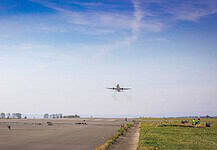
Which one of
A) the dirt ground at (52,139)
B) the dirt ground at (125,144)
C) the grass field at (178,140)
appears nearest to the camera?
the dirt ground at (125,144)

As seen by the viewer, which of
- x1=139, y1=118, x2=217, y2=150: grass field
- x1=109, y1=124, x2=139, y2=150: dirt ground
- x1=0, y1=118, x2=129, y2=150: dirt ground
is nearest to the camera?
x1=109, y1=124, x2=139, y2=150: dirt ground

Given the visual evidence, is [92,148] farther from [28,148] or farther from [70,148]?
[28,148]

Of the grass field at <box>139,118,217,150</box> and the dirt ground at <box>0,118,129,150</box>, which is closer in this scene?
the grass field at <box>139,118,217,150</box>

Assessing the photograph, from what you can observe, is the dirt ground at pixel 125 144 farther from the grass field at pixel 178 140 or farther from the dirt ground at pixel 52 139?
the dirt ground at pixel 52 139

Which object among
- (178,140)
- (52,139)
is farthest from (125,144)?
(52,139)

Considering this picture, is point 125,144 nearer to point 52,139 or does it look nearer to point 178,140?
point 178,140

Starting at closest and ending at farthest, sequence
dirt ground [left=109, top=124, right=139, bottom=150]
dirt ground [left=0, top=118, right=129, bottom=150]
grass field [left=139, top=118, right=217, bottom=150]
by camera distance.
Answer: dirt ground [left=109, top=124, right=139, bottom=150]
grass field [left=139, top=118, right=217, bottom=150]
dirt ground [left=0, top=118, right=129, bottom=150]

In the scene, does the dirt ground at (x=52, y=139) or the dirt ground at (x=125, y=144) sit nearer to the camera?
the dirt ground at (x=125, y=144)

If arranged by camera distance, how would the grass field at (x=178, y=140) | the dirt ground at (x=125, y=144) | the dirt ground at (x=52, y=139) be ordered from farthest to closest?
the dirt ground at (x=52, y=139) → the grass field at (x=178, y=140) → the dirt ground at (x=125, y=144)

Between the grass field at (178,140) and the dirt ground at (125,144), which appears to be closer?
the dirt ground at (125,144)

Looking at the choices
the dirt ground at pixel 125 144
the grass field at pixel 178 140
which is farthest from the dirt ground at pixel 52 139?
the grass field at pixel 178 140

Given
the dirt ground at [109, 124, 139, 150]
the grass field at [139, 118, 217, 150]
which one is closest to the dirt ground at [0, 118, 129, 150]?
the dirt ground at [109, 124, 139, 150]

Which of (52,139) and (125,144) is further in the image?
(52,139)

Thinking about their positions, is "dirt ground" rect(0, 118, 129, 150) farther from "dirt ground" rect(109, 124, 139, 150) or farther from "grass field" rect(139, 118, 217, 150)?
"grass field" rect(139, 118, 217, 150)
